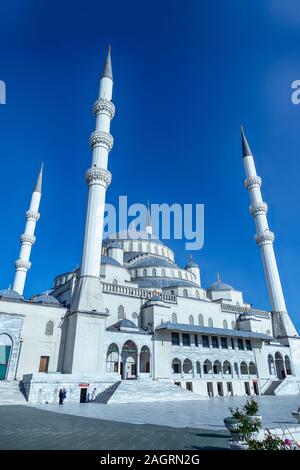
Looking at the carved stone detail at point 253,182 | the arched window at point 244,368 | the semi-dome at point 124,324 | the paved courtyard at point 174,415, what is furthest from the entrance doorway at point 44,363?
the carved stone detail at point 253,182

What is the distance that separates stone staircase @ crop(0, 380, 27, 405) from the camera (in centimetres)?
1658

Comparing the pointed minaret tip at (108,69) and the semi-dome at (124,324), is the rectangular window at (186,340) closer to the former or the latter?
the semi-dome at (124,324)

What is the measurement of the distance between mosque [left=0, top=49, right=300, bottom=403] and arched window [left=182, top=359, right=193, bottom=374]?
3.4 inches

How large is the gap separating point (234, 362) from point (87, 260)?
1641 centimetres

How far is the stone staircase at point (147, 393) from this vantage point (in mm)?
18125

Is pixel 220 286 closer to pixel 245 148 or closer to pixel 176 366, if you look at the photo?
pixel 176 366

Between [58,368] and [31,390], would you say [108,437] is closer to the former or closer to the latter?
[31,390]

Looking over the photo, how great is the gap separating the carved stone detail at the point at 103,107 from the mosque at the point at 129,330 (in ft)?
0.30

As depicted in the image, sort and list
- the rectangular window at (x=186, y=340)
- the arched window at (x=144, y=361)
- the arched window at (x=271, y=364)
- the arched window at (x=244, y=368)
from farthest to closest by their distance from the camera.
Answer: the arched window at (x=271, y=364)
the arched window at (x=244, y=368)
the rectangular window at (x=186, y=340)
the arched window at (x=144, y=361)

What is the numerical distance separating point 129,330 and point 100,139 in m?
16.4

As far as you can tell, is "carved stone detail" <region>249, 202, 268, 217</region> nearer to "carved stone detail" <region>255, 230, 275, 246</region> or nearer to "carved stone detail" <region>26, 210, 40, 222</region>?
"carved stone detail" <region>255, 230, 275, 246</region>

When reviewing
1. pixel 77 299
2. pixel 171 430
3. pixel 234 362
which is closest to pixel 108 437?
pixel 171 430

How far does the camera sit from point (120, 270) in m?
31.7

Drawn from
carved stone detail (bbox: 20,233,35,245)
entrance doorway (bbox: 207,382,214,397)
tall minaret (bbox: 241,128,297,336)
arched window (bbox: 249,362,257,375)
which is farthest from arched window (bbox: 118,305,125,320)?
tall minaret (bbox: 241,128,297,336)
